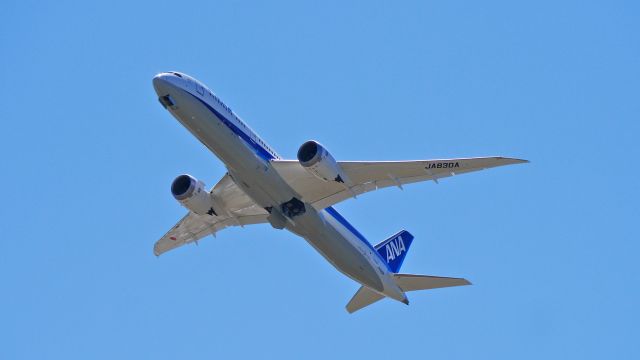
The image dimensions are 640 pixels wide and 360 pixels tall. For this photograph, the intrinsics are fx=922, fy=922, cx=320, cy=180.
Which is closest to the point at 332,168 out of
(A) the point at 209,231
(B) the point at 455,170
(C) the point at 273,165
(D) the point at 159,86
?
(C) the point at 273,165

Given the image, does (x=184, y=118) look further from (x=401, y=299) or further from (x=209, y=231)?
(x=401, y=299)

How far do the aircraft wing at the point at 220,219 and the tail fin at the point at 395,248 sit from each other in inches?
224

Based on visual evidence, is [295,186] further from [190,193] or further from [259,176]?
[190,193]

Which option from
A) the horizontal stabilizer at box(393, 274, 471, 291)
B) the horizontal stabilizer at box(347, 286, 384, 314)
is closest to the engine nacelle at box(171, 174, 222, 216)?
the horizontal stabilizer at box(347, 286, 384, 314)

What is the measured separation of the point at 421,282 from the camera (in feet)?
130

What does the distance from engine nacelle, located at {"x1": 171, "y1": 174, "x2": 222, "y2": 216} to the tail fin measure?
8572mm

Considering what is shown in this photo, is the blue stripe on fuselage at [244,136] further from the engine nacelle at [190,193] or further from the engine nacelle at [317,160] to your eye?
the engine nacelle at [190,193]

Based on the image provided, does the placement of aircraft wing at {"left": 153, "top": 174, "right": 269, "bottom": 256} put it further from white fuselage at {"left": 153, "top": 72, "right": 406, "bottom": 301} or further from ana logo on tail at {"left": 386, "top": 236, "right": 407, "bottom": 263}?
ana logo on tail at {"left": 386, "top": 236, "right": 407, "bottom": 263}

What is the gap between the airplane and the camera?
33.0 m

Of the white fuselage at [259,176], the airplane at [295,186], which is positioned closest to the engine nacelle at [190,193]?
the airplane at [295,186]

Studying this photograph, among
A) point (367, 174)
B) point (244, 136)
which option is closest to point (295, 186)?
point (367, 174)

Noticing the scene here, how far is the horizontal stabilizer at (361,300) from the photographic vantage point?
41188 mm

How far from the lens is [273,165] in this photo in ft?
115

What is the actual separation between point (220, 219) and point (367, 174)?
8807mm
